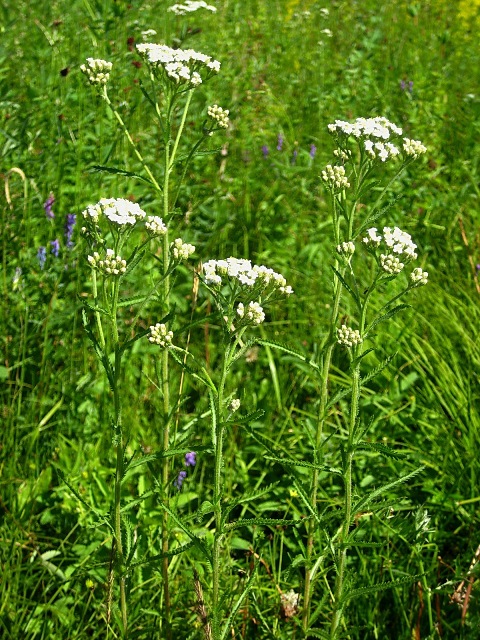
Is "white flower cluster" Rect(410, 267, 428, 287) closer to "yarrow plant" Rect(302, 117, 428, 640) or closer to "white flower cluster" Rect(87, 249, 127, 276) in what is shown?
"yarrow plant" Rect(302, 117, 428, 640)

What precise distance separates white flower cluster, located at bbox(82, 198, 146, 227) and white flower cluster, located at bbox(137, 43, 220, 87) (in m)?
0.43

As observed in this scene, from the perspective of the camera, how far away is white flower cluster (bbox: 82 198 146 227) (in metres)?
1.62

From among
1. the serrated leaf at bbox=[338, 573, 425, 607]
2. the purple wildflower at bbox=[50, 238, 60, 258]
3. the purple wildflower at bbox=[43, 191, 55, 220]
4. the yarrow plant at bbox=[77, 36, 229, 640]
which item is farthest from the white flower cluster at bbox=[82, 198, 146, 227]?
the purple wildflower at bbox=[43, 191, 55, 220]

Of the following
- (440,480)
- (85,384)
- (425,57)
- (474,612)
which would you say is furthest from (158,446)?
(425,57)

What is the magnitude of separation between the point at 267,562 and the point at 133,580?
438 millimetres

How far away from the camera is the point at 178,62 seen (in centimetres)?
192

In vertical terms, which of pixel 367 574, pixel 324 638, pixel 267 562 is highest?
pixel 324 638

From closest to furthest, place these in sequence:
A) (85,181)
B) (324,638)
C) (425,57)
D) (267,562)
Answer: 1. (324,638)
2. (267,562)
3. (85,181)
4. (425,57)

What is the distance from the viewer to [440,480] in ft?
8.04

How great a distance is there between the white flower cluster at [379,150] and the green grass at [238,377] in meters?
0.12

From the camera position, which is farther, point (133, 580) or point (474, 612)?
point (133, 580)

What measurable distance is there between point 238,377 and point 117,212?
1.53 meters

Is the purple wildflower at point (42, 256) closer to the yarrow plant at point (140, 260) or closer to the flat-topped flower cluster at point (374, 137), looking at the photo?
the yarrow plant at point (140, 260)

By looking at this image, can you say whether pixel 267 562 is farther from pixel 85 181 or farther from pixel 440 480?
pixel 85 181
